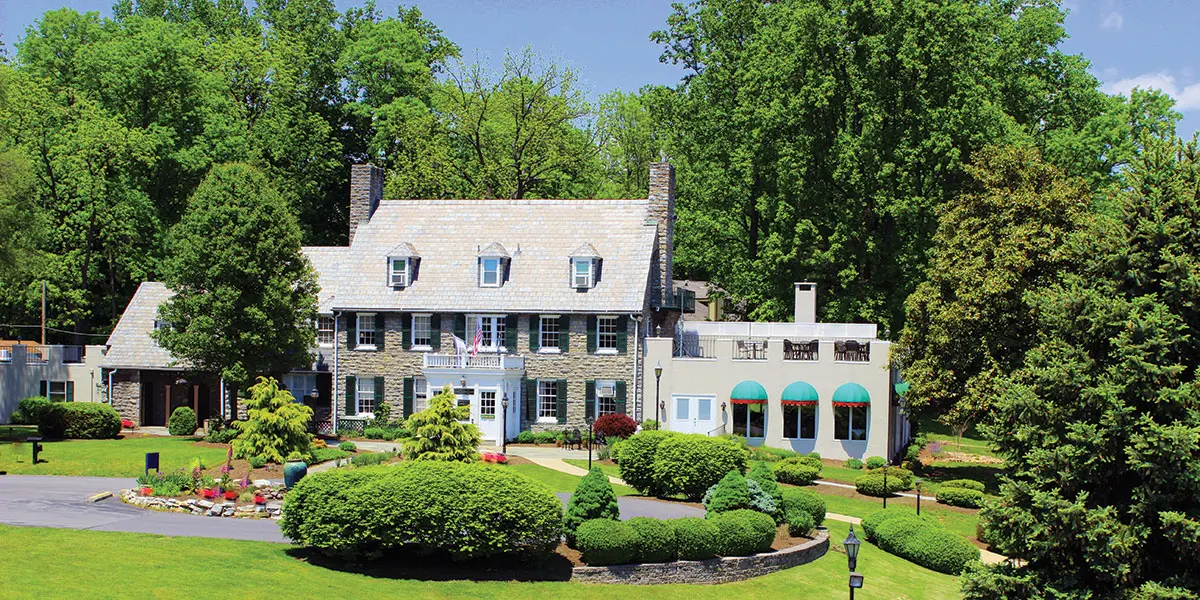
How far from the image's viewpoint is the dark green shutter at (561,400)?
4981cm

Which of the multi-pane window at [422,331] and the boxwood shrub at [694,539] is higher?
the multi-pane window at [422,331]

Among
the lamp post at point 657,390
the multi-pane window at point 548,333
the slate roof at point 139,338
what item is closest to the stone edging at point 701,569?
the lamp post at point 657,390

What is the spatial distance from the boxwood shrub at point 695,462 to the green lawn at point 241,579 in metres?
5.38

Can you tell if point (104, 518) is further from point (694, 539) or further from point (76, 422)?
point (76, 422)

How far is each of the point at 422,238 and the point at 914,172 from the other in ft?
69.8

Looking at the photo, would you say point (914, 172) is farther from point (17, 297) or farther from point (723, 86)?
point (17, 297)

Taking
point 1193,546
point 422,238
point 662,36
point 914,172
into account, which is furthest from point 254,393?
point 662,36

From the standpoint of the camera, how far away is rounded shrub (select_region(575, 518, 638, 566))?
27109 millimetres

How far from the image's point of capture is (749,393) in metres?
48.0

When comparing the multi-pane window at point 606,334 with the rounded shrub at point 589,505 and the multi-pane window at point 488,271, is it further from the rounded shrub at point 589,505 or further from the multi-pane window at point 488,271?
the rounded shrub at point 589,505

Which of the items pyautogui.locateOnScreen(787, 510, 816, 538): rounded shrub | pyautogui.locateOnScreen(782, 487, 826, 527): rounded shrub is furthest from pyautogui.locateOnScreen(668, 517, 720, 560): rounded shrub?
pyautogui.locateOnScreen(782, 487, 826, 527): rounded shrub

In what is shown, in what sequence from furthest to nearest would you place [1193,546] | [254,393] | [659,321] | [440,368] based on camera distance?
[659,321] < [440,368] < [254,393] < [1193,546]

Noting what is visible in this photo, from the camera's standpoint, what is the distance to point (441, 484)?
25.9m

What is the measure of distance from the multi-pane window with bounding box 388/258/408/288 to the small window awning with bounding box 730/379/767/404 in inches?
562
